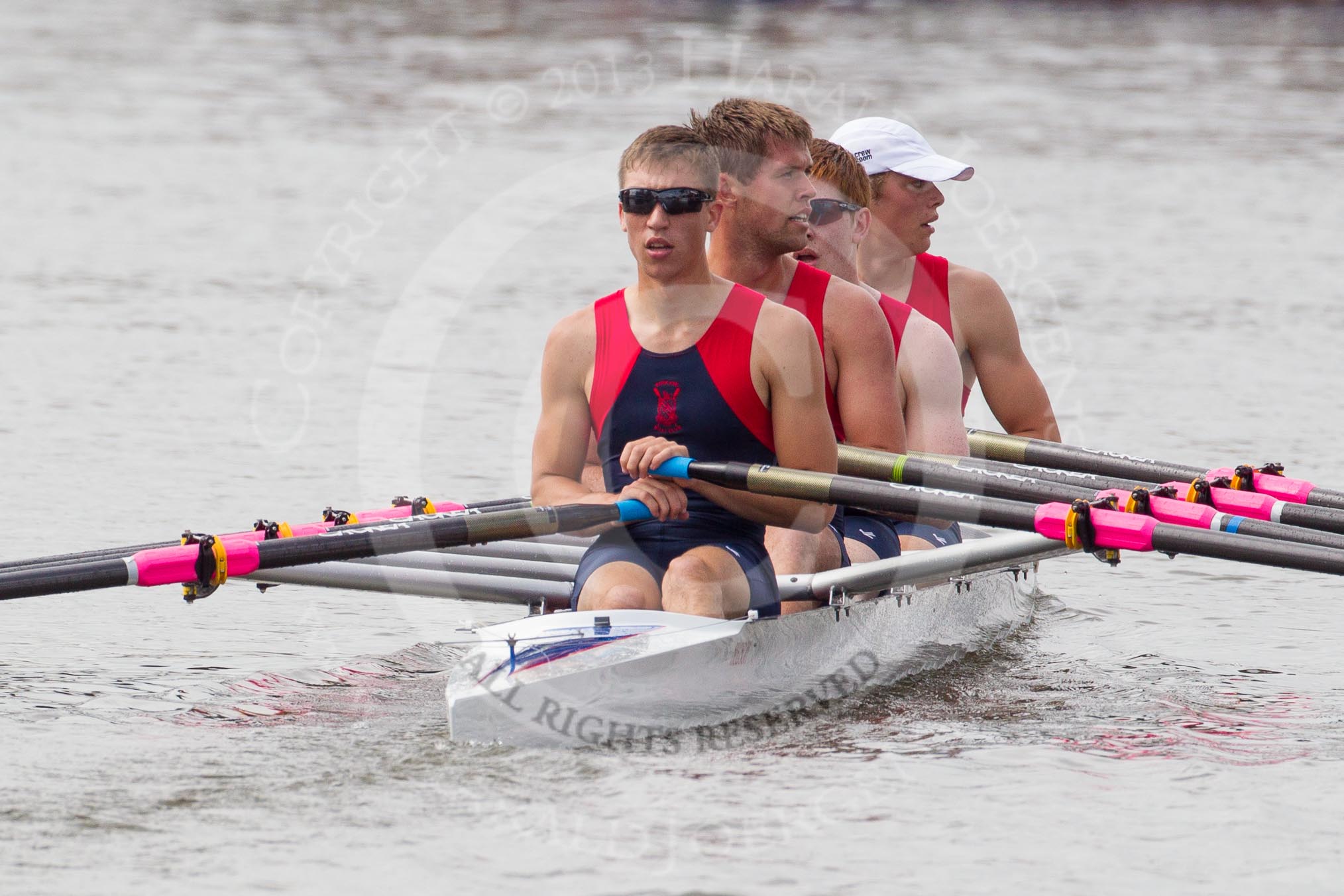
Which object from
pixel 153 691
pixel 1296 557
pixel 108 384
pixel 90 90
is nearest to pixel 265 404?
pixel 108 384

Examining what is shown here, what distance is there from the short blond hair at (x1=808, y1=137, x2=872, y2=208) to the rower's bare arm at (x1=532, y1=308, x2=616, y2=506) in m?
1.48

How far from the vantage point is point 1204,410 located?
42.9 feet

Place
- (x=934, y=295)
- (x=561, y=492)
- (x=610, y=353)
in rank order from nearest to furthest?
(x=610, y=353) → (x=561, y=492) → (x=934, y=295)

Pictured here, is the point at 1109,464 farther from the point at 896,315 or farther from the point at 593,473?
the point at 593,473

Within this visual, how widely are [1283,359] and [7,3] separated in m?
35.2

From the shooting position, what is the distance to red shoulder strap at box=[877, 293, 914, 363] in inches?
298

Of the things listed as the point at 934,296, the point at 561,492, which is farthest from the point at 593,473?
the point at 934,296

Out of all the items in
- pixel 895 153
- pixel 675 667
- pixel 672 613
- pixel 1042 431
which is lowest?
pixel 675 667

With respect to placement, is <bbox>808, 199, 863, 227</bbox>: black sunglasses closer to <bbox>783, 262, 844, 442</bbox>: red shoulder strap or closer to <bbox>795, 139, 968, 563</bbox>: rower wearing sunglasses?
<bbox>795, 139, 968, 563</bbox>: rower wearing sunglasses

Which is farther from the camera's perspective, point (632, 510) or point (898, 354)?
point (898, 354)

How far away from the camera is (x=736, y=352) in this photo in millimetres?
6082

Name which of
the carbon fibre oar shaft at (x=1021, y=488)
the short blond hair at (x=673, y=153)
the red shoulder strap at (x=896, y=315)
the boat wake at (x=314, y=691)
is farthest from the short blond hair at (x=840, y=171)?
the boat wake at (x=314, y=691)

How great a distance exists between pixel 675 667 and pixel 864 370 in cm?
145

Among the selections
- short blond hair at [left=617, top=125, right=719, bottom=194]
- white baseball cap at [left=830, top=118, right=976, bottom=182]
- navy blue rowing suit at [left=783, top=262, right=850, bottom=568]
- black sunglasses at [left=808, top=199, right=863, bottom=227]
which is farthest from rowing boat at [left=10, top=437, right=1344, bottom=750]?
white baseball cap at [left=830, top=118, right=976, bottom=182]
